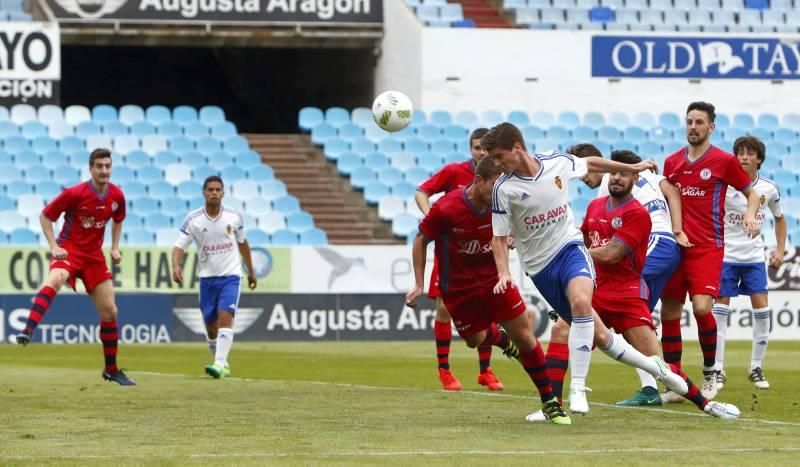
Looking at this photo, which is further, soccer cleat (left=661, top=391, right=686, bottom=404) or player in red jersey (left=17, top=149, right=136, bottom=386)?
player in red jersey (left=17, top=149, right=136, bottom=386)

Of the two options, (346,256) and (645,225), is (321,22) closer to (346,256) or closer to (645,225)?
(346,256)

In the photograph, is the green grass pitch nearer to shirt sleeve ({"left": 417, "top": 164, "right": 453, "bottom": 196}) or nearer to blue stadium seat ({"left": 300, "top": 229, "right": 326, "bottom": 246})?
shirt sleeve ({"left": 417, "top": 164, "right": 453, "bottom": 196})

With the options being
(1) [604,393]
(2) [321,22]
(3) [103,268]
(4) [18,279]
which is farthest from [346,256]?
(1) [604,393]

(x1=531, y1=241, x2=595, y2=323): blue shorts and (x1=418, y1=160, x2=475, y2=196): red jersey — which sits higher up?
(x1=418, y1=160, x2=475, y2=196): red jersey

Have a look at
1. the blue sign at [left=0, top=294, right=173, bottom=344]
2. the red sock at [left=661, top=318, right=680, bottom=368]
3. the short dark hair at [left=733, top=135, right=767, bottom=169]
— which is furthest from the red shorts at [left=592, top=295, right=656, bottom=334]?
the blue sign at [left=0, top=294, right=173, bottom=344]

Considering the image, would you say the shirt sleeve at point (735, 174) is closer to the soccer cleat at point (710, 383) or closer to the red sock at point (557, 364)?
the soccer cleat at point (710, 383)

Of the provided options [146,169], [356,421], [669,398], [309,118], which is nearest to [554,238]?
[356,421]

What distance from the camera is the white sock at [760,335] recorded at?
14.0m

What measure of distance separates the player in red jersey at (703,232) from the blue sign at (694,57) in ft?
66.3

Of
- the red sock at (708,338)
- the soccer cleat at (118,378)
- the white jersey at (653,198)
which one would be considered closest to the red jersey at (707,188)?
the white jersey at (653,198)

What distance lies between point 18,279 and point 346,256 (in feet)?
16.4

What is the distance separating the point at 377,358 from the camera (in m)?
19.0

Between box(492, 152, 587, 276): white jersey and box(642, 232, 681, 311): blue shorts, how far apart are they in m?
1.89

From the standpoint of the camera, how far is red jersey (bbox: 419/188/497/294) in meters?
10.6
